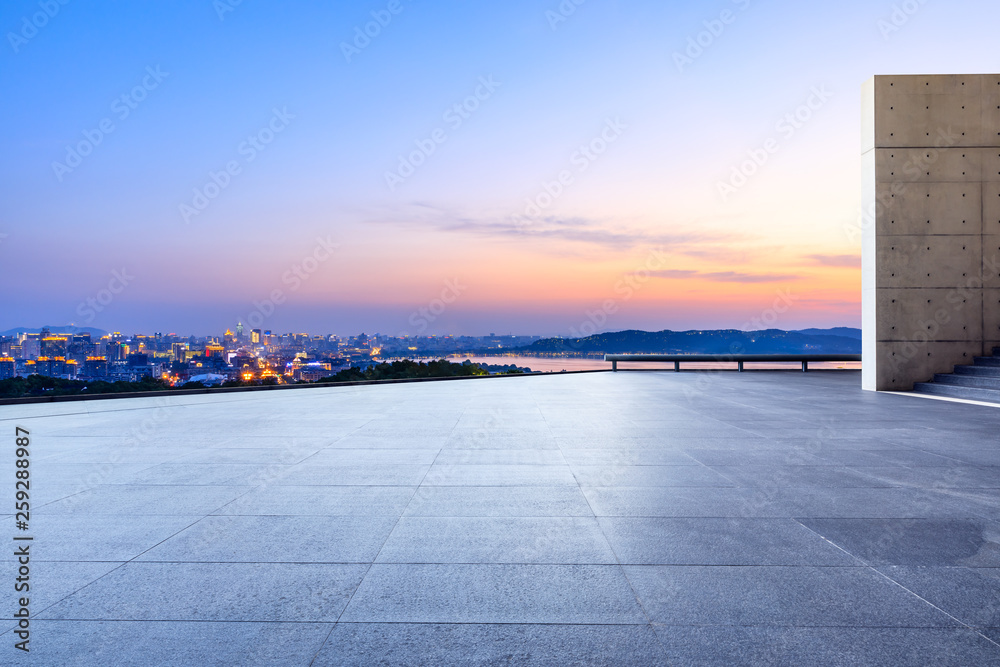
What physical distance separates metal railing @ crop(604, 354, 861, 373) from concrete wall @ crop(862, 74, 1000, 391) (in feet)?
24.5

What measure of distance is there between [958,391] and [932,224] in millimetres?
4843

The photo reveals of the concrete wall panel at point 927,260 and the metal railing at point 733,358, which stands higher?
the concrete wall panel at point 927,260

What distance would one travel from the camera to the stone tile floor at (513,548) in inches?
114

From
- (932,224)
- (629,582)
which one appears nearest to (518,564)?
(629,582)

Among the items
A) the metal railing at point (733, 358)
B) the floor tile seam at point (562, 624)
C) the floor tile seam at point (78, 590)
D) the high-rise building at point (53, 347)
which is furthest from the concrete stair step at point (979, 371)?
the high-rise building at point (53, 347)

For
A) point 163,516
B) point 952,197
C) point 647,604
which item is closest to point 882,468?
point 647,604

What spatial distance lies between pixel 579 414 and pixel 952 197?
512 inches

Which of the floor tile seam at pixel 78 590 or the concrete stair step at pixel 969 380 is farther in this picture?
the concrete stair step at pixel 969 380

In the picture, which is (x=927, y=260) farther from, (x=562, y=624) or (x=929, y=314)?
(x=562, y=624)

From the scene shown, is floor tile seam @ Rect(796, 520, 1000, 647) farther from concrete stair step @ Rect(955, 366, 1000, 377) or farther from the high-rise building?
the high-rise building

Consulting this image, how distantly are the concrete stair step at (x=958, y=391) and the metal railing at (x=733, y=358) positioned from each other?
306 inches

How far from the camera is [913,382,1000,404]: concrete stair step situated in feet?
43.2

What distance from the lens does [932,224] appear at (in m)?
15.8

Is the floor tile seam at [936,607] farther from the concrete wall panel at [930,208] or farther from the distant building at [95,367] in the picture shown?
the distant building at [95,367]
